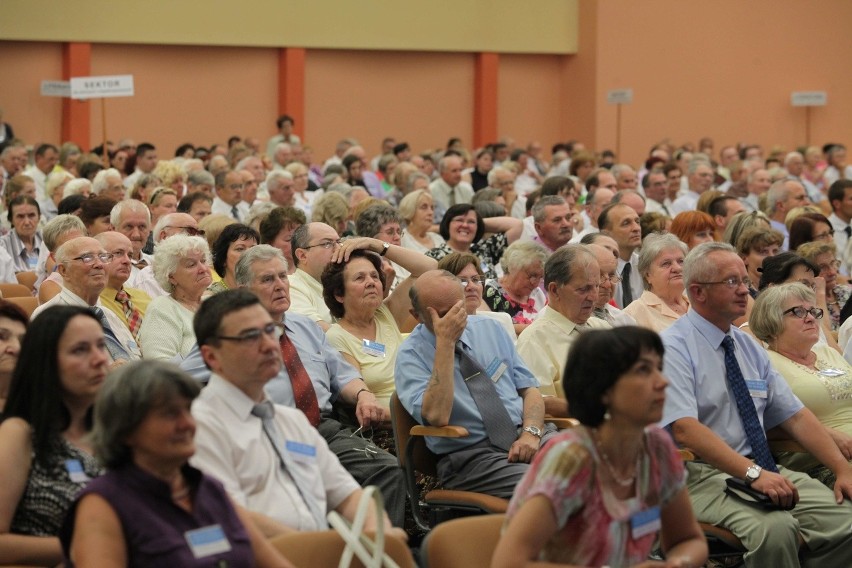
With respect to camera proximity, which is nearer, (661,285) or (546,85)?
(661,285)

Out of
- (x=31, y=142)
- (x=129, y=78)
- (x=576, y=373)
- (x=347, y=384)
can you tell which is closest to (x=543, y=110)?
(x=31, y=142)

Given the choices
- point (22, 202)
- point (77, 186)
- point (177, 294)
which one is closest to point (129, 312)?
point (177, 294)

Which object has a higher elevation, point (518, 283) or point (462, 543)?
point (518, 283)

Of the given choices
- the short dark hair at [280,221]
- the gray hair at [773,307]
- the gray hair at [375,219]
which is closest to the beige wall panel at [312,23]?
the gray hair at [375,219]

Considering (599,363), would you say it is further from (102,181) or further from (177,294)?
(102,181)

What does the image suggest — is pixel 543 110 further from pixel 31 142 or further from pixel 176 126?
pixel 31 142

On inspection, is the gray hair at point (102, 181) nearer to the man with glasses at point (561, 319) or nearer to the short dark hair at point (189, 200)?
the short dark hair at point (189, 200)

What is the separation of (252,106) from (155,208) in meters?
9.16

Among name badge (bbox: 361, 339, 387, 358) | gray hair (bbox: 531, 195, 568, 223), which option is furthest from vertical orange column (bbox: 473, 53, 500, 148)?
name badge (bbox: 361, 339, 387, 358)

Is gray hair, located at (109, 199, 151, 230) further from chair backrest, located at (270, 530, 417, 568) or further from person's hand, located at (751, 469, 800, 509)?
chair backrest, located at (270, 530, 417, 568)

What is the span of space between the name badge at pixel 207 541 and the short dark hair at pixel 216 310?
Result: 23.3 inches

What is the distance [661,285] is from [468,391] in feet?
5.43

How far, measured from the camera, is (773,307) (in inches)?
180

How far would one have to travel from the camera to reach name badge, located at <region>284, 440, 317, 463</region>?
120 inches
